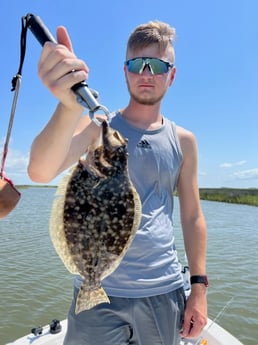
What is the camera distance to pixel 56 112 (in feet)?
6.29

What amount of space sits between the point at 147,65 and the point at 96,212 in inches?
58.7

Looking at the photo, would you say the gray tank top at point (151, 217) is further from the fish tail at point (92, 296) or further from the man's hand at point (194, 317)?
the fish tail at point (92, 296)

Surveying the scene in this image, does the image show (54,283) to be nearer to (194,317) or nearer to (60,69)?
(194,317)

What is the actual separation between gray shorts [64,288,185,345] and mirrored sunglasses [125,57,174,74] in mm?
1681

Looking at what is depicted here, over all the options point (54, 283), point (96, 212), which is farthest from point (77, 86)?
point (54, 283)

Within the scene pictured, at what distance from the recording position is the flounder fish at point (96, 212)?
1703mm

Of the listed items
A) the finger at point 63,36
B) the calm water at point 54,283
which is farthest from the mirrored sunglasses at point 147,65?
the calm water at point 54,283

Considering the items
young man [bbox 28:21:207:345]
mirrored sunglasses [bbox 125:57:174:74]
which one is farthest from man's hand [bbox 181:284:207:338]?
mirrored sunglasses [bbox 125:57:174:74]

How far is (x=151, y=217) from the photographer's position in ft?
8.67

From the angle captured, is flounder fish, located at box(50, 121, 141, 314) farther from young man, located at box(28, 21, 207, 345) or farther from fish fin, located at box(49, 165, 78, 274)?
young man, located at box(28, 21, 207, 345)

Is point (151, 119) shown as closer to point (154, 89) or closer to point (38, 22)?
point (154, 89)

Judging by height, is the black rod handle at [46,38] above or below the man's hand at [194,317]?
above

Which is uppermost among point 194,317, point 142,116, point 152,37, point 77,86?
point 152,37

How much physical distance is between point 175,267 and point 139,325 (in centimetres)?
49
